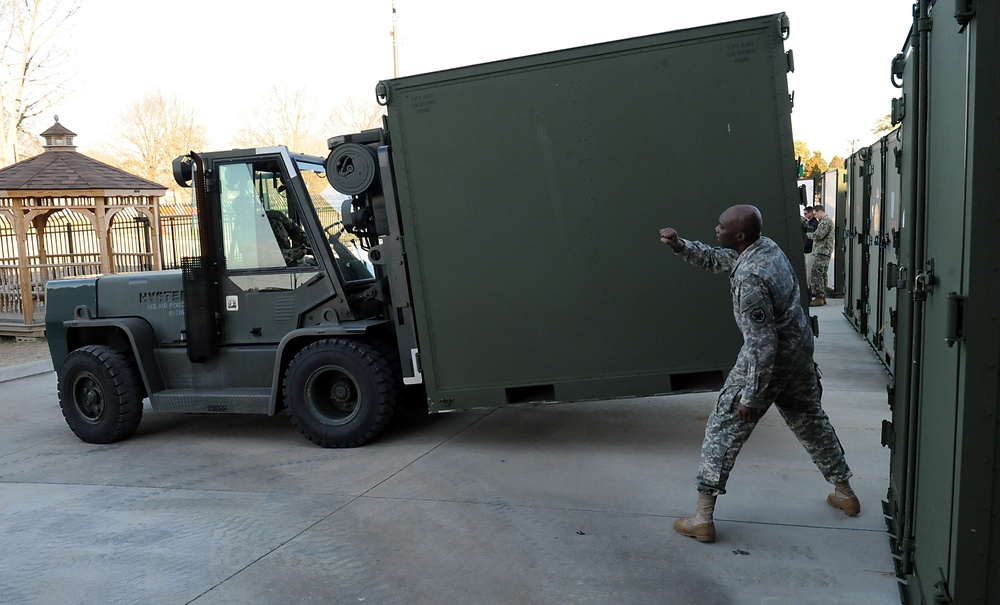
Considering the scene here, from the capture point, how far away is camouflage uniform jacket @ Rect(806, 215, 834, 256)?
46.6ft

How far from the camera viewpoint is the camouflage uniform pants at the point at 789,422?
14.4ft

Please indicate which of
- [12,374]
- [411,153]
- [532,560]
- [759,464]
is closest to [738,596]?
[532,560]

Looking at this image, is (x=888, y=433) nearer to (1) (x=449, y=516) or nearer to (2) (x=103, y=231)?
(1) (x=449, y=516)

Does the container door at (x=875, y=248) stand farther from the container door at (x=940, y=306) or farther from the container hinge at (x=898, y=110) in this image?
the container door at (x=940, y=306)

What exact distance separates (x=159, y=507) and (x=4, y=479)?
1755mm

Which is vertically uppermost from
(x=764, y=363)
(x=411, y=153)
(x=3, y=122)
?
(x=3, y=122)

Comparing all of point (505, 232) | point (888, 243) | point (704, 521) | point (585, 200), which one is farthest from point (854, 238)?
point (704, 521)

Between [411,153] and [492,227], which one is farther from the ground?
[411,153]

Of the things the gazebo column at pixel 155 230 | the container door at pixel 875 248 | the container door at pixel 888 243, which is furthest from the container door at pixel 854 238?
the gazebo column at pixel 155 230

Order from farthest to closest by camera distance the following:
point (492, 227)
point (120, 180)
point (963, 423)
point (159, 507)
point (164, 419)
→ point (120, 180), point (164, 419), point (492, 227), point (159, 507), point (963, 423)

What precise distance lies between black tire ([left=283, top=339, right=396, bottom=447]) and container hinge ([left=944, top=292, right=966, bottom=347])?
456cm

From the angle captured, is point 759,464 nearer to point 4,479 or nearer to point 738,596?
point 738,596

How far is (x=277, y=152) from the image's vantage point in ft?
22.4

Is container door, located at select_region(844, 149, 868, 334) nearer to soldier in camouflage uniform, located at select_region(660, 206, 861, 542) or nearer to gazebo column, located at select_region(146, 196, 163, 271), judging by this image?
soldier in camouflage uniform, located at select_region(660, 206, 861, 542)
